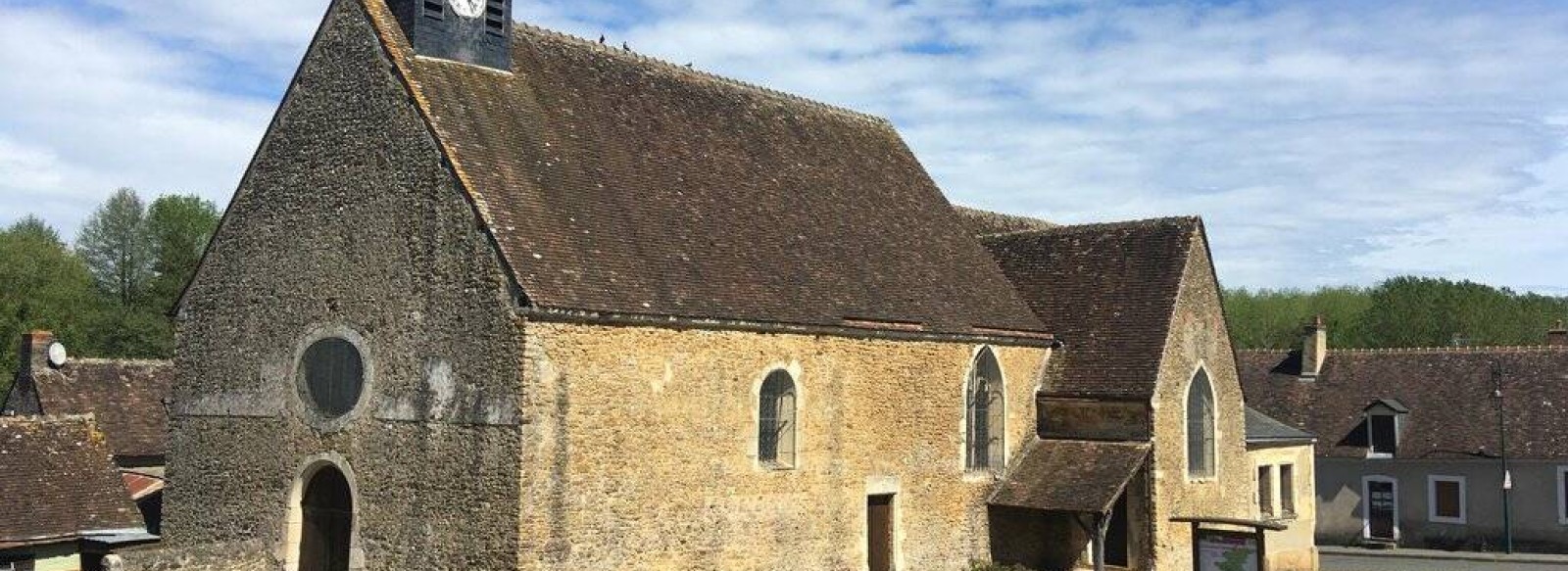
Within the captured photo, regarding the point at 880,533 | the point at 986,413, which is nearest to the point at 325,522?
the point at 880,533

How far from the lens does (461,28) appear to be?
20.0 metres

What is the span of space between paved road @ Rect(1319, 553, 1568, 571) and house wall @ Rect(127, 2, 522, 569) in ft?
71.8

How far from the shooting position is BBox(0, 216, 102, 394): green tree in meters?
53.2

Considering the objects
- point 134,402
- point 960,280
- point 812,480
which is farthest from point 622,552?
point 134,402

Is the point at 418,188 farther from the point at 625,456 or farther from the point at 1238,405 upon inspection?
the point at 1238,405

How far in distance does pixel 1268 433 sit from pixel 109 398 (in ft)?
90.7

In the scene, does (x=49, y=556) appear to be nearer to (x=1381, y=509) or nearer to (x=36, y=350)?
(x=36, y=350)

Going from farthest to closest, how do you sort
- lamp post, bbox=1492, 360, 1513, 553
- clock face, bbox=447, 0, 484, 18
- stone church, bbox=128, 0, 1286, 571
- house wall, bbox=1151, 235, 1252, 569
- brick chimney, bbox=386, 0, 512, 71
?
1. lamp post, bbox=1492, 360, 1513, 553
2. house wall, bbox=1151, 235, 1252, 569
3. clock face, bbox=447, 0, 484, 18
4. brick chimney, bbox=386, 0, 512, 71
5. stone church, bbox=128, 0, 1286, 571

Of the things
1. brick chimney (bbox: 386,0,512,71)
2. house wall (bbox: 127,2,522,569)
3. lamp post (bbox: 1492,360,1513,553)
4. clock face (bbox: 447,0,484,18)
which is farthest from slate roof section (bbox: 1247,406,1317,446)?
clock face (bbox: 447,0,484,18)

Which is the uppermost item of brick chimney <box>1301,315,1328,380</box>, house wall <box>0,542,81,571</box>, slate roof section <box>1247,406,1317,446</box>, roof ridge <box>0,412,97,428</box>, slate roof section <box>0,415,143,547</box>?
brick chimney <box>1301,315,1328,380</box>

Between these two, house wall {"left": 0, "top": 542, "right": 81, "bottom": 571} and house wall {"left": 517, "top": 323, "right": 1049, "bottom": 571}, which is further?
house wall {"left": 0, "top": 542, "right": 81, "bottom": 571}

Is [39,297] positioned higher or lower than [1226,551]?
higher

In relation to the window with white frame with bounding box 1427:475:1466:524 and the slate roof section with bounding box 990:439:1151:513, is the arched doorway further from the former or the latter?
the window with white frame with bounding box 1427:475:1466:524

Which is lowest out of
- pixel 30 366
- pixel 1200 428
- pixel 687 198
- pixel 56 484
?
pixel 56 484
